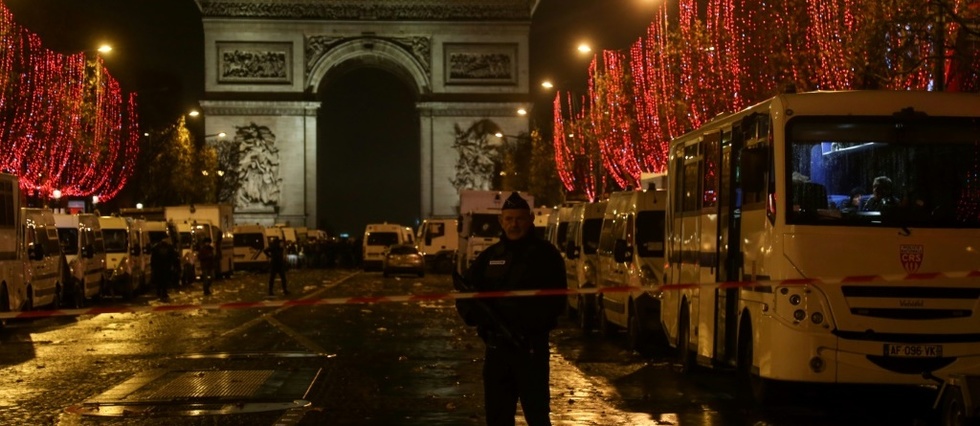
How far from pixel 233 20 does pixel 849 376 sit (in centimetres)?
7074

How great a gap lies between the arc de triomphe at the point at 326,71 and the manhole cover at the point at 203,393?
64.9m

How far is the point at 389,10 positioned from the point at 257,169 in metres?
10.1

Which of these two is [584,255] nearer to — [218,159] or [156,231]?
[156,231]

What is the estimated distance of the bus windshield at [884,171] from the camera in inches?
477

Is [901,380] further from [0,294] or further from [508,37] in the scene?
[508,37]

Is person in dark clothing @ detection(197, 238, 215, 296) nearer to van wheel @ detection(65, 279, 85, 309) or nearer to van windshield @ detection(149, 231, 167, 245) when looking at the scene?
van windshield @ detection(149, 231, 167, 245)

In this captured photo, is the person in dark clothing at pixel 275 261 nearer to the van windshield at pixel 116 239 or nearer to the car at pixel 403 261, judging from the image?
the van windshield at pixel 116 239

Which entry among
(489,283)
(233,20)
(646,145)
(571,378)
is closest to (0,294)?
(571,378)

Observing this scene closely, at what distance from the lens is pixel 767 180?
40.8 ft

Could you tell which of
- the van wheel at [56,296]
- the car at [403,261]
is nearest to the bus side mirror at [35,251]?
the van wheel at [56,296]

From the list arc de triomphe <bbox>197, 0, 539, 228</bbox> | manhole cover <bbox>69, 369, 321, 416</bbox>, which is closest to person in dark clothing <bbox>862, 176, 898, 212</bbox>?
manhole cover <bbox>69, 369, 321, 416</bbox>

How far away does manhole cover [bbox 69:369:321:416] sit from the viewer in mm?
12727

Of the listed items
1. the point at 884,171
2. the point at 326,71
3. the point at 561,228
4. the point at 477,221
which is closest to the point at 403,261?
the point at 477,221

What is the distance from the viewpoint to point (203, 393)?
13.9 metres
